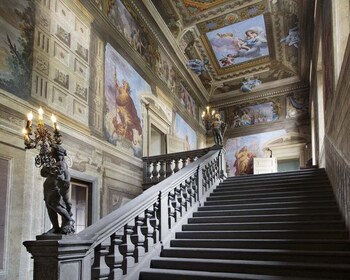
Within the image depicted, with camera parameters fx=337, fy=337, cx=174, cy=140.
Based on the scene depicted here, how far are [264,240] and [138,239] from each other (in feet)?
6.18

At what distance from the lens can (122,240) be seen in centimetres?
431

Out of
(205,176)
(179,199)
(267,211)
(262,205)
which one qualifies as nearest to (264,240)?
(267,211)

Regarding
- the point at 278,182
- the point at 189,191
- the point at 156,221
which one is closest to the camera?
the point at 156,221

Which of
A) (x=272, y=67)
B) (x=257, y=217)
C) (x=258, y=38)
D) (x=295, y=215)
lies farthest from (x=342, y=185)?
(x=272, y=67)

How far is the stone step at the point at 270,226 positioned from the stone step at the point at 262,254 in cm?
89

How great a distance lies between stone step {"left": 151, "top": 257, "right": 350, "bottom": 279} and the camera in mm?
3994

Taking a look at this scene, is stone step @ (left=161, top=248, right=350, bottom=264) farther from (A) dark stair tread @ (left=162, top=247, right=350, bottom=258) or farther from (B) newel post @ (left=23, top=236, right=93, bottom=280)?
(B) newel post @ (left=23, top=236, right=93, bottom=280)

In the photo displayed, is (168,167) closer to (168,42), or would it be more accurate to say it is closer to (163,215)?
(163,215)

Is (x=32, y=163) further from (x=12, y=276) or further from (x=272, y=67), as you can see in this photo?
(x=272, y=67)

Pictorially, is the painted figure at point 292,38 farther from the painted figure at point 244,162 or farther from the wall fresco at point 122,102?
the wall fresco at point 122,102

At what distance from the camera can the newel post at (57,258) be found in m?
3.12

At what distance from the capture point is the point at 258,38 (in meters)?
15.6

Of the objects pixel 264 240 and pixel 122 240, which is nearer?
A: pixel 122 240

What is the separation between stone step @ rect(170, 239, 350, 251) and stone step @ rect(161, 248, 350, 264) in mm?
274
